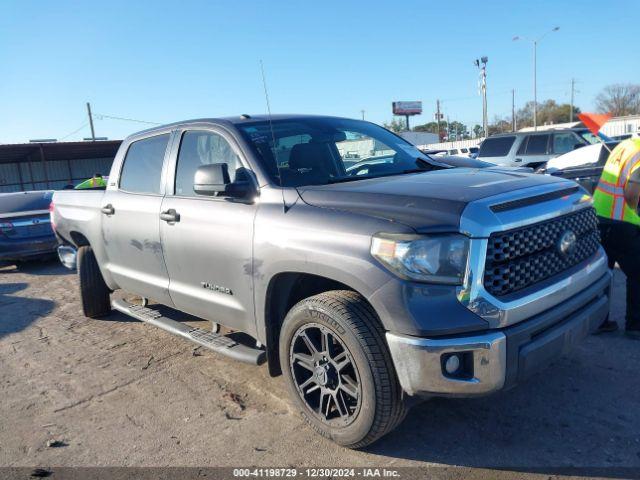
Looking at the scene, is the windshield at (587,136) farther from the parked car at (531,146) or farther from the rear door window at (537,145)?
the rear door window at (537,145)

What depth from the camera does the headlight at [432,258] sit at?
104 inches

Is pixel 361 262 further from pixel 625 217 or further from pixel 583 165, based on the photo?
pixel 583 165

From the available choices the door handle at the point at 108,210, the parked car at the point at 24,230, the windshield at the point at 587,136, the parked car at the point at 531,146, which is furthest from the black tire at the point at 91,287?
the windshield at the point at 587,136

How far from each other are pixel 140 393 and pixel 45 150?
1074 inches

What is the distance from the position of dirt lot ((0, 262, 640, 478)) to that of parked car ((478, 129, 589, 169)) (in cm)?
1032

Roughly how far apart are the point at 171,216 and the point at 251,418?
160 cm

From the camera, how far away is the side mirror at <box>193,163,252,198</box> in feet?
11.4

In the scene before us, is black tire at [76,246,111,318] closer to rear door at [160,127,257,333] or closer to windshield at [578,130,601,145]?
rear door at [160,127,257,333]

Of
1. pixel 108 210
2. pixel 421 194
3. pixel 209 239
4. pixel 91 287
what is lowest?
pixel 91 287

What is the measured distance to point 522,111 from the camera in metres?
88.3

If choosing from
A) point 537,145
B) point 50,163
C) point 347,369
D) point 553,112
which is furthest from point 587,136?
point 553,112

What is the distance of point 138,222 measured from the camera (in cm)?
460

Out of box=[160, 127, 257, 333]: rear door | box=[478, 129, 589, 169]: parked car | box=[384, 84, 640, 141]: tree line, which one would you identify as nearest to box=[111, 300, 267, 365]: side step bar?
box=[160, 127, 257, 333]: rear door

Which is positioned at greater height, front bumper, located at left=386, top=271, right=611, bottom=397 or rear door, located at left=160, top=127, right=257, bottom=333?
rear door, located at left=160, top=127, right=257, bottom=333
